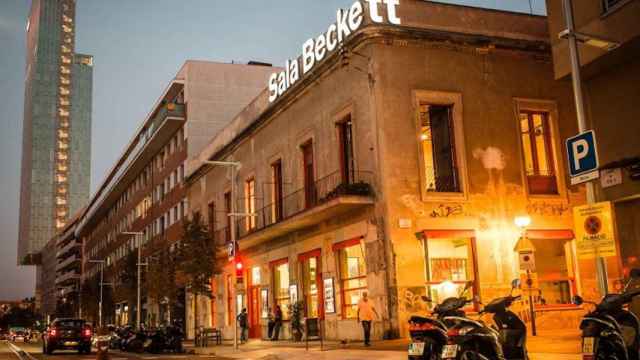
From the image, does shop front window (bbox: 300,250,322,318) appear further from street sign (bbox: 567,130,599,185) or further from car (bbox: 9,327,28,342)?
car (bbox: 9,327,28,342)

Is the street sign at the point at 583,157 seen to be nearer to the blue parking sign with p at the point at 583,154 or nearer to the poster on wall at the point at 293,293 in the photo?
the blue parking sign with p at the point at 583,154

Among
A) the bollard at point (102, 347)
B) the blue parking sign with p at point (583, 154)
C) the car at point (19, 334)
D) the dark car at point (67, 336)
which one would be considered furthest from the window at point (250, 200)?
the car at point (19, 334)

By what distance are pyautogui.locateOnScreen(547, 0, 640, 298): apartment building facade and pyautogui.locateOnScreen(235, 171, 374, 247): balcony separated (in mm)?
8099

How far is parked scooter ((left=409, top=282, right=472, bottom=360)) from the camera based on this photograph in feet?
33.9

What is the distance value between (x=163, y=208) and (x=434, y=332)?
168 ft

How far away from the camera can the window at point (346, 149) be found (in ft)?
86.3

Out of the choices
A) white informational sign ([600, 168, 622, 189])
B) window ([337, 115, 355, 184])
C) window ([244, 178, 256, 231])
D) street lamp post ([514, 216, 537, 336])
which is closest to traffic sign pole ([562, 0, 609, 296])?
white informational sign ([600, 168, 622, 189])

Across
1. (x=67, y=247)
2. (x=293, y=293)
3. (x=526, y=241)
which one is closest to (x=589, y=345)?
(x=526, y=241)

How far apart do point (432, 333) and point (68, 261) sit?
5344 inches

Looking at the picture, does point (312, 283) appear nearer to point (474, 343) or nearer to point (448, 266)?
point (448, 266)

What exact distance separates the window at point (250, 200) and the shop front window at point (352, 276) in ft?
33.7

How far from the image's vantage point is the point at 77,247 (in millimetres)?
128125

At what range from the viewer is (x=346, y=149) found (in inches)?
1056

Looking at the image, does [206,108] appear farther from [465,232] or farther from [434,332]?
[434,332]
